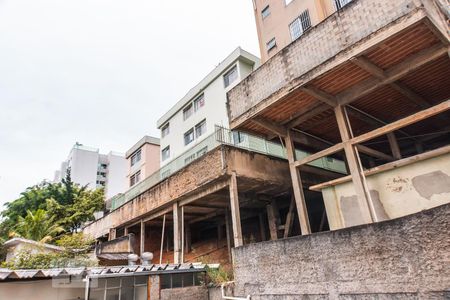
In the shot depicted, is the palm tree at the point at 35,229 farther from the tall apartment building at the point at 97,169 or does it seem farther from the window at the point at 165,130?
the tall apartment building at the point at 97,169

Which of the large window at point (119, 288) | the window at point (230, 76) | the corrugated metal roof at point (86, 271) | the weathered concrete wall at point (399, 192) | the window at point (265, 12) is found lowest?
the large window at point (119, 288)

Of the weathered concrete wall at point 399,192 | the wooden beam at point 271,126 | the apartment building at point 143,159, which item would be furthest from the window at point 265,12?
the apartment building at point 143,159

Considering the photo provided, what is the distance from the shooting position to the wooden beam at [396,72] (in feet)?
21.9

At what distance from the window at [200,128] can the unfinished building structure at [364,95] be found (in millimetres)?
9845

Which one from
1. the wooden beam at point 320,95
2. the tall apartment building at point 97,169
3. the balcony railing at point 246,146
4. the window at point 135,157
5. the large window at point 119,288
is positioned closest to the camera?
the wooden beam at point 320,95

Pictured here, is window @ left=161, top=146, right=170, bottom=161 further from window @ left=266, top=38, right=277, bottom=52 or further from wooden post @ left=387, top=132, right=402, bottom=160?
wooden post @ left=387, top=132, right=402, bottom=160

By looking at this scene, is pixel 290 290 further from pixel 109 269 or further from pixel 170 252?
pixel 170 252

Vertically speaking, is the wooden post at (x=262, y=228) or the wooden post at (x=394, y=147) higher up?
the wooden post at (x=394, y=147)

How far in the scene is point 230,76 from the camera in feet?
60.5

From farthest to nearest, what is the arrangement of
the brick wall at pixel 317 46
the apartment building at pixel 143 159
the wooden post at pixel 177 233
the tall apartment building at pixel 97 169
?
1. the tall apartment building at pixel 97 169
2. the apartment building at pixel 143 159
3. the wooden post at pixel 177 233
4. the brick wall at pixel 317 46

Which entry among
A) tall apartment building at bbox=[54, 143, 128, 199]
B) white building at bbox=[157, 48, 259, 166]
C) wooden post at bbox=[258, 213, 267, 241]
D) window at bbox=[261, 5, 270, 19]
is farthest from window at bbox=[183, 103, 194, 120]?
tall apartment building at bbox=[54, 143, 128, 199]

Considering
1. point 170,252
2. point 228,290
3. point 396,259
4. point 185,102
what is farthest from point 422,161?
point 185,102

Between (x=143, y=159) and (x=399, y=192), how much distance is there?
2325 cm

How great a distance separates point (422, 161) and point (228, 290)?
5.87 meters
